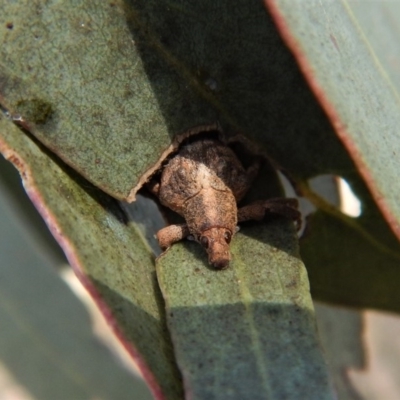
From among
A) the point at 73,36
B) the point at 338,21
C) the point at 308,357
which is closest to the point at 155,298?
the point at 308,357

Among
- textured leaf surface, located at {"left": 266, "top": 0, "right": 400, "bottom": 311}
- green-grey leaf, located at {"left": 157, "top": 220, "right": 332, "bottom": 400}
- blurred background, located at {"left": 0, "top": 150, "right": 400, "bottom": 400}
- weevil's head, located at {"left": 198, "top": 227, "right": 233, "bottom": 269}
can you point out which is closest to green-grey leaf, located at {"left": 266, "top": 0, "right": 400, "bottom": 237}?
textured leaf surface, located at {"left": 266, "top": 0, "right": 400, "bottom": 311}

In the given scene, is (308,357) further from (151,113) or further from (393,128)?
(151,113)

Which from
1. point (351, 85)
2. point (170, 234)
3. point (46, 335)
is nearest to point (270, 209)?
point (170, 234)

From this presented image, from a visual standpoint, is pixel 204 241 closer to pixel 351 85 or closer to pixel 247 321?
pixel 247 321

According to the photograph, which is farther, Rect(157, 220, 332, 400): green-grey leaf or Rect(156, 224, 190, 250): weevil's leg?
Rect(156, 224, 190, 250): weevil's leg

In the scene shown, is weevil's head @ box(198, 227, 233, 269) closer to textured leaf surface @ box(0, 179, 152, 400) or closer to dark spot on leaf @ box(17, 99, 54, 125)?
dark spot on leaf @ box(17, 99, 54, 125)

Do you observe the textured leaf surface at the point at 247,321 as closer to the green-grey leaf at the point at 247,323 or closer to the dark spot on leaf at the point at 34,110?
the green-grey leaf at the point at 247,323

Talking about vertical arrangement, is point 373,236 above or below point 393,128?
below
